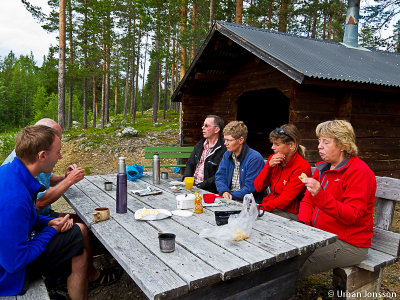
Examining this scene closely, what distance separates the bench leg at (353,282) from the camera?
7.37ft

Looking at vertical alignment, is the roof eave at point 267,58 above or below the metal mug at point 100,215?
above

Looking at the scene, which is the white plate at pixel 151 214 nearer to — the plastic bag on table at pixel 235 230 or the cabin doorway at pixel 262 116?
the plastic bag on table at pixel 235 230

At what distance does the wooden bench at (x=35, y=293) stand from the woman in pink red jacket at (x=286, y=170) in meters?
2.06

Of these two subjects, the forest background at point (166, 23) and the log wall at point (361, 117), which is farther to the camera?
the forest background at point (166, 23)

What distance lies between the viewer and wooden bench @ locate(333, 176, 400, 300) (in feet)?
7.41

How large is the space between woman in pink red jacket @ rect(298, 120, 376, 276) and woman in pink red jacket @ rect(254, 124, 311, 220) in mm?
418

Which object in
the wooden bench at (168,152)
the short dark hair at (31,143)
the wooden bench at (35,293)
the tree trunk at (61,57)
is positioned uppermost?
the tree trunk at (61,57)

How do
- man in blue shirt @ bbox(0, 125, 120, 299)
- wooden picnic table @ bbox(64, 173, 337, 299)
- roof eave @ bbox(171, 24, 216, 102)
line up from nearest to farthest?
wooden picnic table @ bbox(64, 173, 337, 299) < man in blue shirt @ bbox(0, 125, 120, 299) < roof eave @ bbox(171, 24, 216, 102)

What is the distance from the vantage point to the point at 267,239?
74.8 inches

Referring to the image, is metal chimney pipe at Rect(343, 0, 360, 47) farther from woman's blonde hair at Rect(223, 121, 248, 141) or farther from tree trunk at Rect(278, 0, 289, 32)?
tree trunk at Rect(278, 0, 289, 32)

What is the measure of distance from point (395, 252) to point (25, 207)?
2.87 m

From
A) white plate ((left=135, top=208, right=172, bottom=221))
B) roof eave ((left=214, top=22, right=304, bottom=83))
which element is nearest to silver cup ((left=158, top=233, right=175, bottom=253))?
white plate ((left=135, top=208, right=172, bottom=221))

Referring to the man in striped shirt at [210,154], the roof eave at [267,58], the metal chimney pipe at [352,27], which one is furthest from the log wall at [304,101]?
the metal chimney pipe at [352,27]

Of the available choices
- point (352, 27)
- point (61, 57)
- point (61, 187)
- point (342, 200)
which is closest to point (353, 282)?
point (342, 200)
